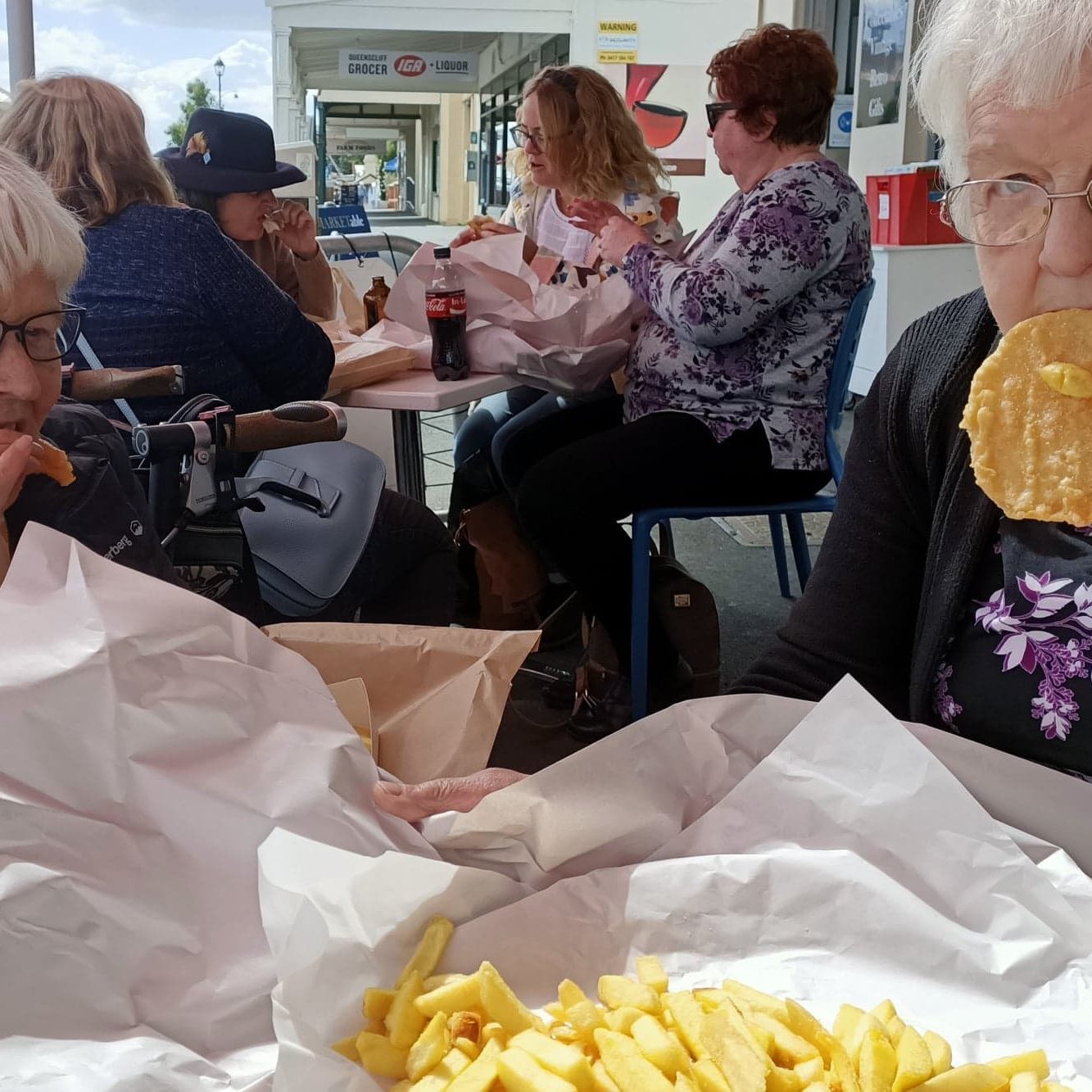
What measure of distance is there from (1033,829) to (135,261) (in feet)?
6.66

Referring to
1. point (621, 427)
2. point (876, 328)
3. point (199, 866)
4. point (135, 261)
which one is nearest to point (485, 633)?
point (199, 866)

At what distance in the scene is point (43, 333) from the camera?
1.28 metres

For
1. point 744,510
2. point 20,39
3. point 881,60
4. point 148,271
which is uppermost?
point 881,60

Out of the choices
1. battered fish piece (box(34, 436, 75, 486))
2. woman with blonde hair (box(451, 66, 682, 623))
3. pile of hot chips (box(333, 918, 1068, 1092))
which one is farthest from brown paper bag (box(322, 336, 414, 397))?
pile of hot chips (box(333, 918, 1068, 1092))

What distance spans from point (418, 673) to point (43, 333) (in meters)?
0.60

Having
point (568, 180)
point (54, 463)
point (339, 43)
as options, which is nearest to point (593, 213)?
point (568, 180)

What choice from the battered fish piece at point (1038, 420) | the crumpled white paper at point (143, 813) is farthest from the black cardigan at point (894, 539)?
the crumpled white paper at point (143, 813)

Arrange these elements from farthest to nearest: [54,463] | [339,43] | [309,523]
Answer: [339,43]
[309,523]
[54,463]

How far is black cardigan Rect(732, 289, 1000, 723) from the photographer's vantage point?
1077 mm

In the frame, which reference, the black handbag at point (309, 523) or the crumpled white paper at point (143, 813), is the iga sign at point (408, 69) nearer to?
the black handbag at point (309, 523)

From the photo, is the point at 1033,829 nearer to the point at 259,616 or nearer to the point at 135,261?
the point at 259,616

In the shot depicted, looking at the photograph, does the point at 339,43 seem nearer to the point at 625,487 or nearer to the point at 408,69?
the point at 408,69

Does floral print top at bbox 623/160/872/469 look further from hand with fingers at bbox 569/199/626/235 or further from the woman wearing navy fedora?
the woman wearing navy fedora

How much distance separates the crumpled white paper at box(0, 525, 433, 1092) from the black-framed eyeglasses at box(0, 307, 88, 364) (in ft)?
1.56
